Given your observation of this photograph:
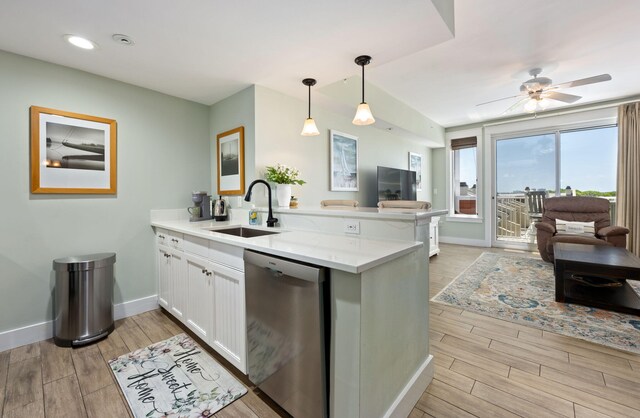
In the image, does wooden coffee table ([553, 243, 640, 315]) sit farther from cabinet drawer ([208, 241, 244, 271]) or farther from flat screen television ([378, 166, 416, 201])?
cabinet drawer ([208, 241, 244, 271])

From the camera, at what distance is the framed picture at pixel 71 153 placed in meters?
2.23

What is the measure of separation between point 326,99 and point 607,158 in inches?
200

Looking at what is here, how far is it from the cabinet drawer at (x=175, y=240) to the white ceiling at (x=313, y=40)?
4.75 feet

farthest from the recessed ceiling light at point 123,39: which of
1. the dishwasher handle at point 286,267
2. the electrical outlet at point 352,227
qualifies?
the electrical outlet at point 352,227

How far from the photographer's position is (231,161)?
2.96 meters

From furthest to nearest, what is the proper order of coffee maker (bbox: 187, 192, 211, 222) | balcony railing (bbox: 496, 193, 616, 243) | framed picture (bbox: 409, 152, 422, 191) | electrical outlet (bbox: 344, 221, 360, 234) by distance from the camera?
framed picture (bbox: 409, 152, 422, 191), balcony railing (bbox: 496, 193, 616, 243), coffee maker (bbox: 187, 192, 211, 222), electrical outlet (bbox: 344, 221, 360, 234)

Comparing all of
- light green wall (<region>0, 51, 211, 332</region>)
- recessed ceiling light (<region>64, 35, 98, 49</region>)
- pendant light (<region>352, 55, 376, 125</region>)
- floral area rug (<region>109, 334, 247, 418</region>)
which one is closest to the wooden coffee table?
pendant light (<region>352, 55, 376, 125</region>)

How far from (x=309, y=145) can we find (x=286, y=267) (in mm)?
2246

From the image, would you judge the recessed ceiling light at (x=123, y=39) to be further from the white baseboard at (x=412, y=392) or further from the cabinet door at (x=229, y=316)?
the white baseboard at (x=412, y=392)

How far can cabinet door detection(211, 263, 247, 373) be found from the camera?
1676mm

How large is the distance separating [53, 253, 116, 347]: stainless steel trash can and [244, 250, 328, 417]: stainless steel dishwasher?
1543 millimetres

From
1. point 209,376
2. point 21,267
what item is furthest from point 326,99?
point 21,267

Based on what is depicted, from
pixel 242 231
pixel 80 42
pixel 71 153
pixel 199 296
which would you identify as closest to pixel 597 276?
pixel 242 231

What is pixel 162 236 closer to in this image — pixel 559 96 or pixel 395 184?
pixel 395 184
